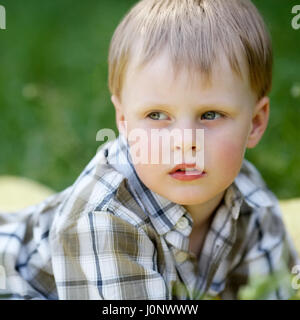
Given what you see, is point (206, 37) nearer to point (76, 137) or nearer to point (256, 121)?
point (256, 121)

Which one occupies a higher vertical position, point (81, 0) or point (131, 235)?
point (81, 0)

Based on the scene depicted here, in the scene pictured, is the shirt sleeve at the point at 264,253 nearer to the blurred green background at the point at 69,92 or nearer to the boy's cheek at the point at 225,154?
the boy's cheek at the point at 225,154

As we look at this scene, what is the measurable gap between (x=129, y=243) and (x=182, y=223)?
12cm

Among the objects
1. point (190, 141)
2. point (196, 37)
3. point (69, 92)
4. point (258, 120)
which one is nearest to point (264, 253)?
point (258, 120)

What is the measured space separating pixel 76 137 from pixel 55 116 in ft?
0.43

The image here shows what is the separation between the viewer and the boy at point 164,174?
100 centimetres

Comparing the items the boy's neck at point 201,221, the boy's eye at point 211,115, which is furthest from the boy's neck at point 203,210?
the boy's eye at point 211,115

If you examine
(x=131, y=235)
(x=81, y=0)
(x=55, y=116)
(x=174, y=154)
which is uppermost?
(x=81, y=0)

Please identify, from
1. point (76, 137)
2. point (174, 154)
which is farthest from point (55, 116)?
point (174, 154)

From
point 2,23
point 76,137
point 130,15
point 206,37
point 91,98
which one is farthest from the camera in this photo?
point 91,98

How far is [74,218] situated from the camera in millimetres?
1079

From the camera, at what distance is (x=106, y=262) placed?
41.3 inches

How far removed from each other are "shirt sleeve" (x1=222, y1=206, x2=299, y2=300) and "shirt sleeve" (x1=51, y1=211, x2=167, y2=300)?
267mm

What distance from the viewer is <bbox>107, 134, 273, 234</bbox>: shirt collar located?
112 centimetres
